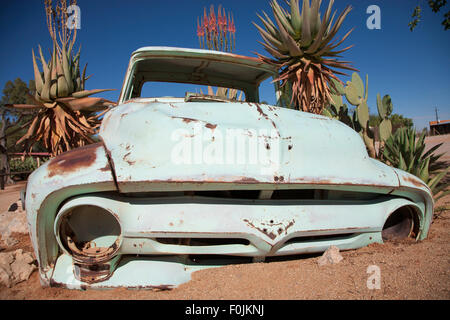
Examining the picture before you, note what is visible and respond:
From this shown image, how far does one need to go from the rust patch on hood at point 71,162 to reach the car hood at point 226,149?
0.11 m

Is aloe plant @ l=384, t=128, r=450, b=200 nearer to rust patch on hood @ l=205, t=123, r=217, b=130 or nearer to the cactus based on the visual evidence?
the cactus

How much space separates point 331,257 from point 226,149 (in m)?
0.80

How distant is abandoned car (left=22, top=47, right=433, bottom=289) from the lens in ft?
4.16

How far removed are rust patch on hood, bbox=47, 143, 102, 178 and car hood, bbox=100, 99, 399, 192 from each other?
11 centimetres

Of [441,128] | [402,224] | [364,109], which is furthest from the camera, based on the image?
[441,128]

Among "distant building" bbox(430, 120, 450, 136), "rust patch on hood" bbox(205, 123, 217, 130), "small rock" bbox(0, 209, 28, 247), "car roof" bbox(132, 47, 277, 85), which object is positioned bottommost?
"distant building" bbox(430, 120, 450, 136)

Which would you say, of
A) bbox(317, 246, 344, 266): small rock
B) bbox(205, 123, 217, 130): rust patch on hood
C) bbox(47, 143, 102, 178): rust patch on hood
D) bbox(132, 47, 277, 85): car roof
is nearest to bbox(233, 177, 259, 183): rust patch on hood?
bbox(205, 123, 217, 130): rust patch on hood

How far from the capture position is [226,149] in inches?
53.0

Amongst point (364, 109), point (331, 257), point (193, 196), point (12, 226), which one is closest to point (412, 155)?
point (364, 109)

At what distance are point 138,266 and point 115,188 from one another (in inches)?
16.2

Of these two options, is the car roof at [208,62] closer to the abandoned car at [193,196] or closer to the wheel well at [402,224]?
the abandoned car at [193,196]

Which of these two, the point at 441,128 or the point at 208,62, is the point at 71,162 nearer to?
the point at 208,62

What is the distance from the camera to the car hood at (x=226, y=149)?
4.15 ft

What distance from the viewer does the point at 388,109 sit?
5297 mm
